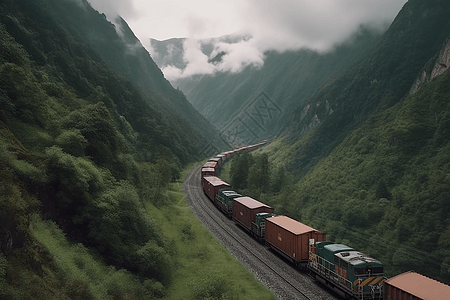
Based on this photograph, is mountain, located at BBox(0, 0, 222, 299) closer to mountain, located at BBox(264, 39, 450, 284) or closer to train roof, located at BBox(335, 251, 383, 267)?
train roof, located at BBox(335, 251, 383, 267)

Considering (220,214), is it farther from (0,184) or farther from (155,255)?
(0,184)

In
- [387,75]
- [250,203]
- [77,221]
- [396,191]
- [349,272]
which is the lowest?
[349,272]

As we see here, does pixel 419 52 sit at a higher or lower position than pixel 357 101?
higher

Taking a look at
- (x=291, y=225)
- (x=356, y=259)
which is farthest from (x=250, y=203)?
(x=356, y=259)

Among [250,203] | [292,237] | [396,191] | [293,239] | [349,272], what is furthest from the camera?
[396,191]

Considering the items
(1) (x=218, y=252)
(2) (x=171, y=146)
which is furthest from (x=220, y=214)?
(2) (x=171, y=146)

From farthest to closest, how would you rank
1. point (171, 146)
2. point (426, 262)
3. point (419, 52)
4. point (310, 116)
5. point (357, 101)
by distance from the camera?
1. point (310, 116)
2. point (357, 101)
3. point (419, 52)
4. point (171, 146)
5. point (426, 262)

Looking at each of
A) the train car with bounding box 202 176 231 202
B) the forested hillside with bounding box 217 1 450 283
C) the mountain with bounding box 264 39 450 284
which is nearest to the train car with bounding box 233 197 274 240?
the train car with bounding box 202 176 231 202

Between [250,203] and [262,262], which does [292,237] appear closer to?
[262,262]

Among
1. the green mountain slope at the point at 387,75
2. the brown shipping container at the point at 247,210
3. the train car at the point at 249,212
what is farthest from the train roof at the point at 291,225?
the green mountain slope at the point at 387,75
